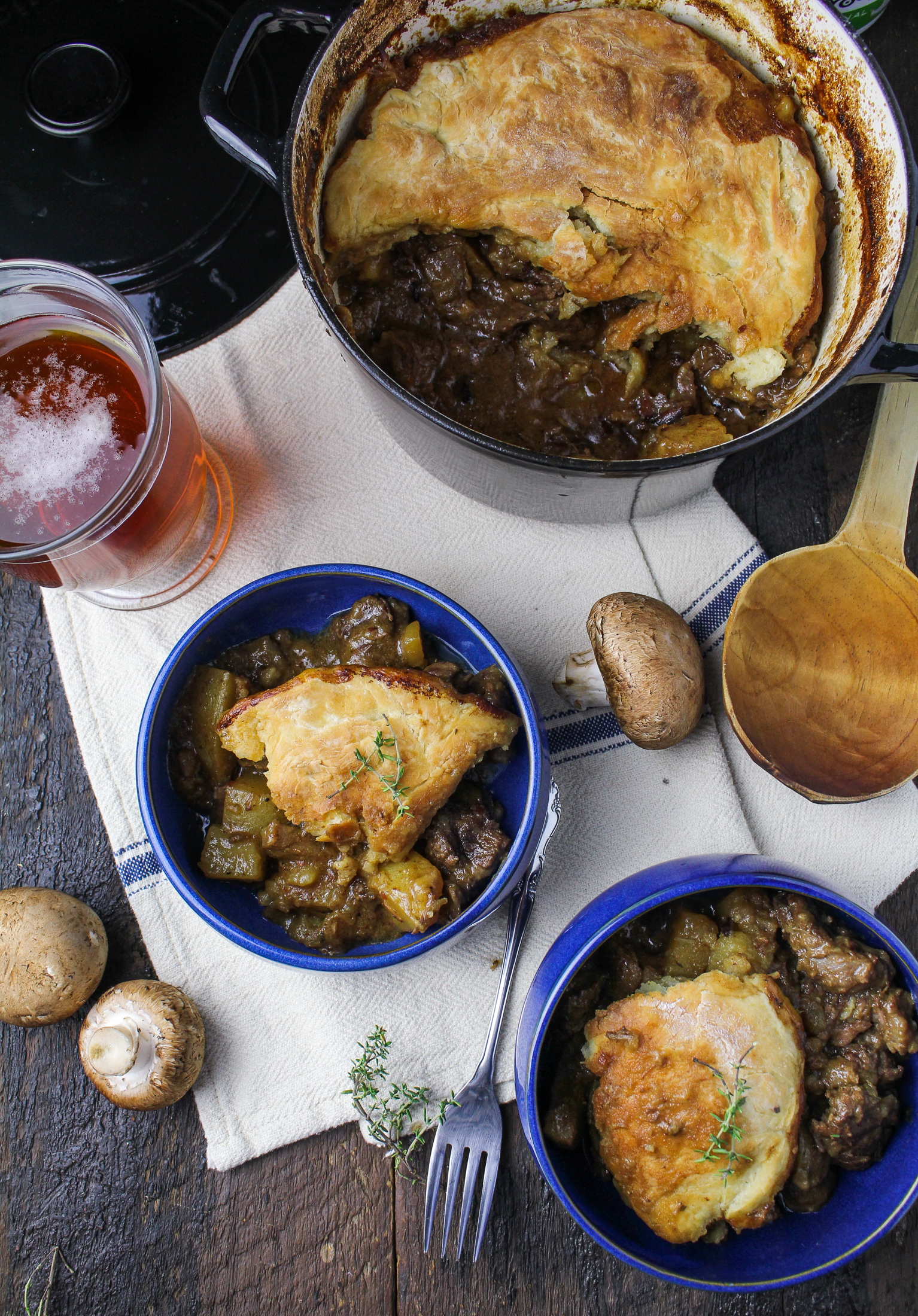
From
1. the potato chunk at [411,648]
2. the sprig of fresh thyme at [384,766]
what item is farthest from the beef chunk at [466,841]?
the potato chunk at [411,648]

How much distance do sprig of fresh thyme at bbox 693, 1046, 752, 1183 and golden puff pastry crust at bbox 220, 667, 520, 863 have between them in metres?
0.89

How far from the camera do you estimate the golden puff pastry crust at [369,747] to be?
2.19 m

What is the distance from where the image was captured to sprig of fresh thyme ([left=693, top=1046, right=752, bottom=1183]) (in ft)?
6.84

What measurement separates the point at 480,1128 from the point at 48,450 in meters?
2.13

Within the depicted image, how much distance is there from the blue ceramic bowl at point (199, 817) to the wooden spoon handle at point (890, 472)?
1.12m

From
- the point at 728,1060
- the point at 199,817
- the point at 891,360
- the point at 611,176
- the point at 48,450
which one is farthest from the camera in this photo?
the point at 199,817

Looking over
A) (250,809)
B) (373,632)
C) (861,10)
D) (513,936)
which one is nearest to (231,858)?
(250,809)

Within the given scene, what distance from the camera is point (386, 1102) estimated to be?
8.17 feet

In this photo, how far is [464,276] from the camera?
237 centimetres

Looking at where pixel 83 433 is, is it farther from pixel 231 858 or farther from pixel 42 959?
pixel 42 959

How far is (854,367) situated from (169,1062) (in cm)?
237

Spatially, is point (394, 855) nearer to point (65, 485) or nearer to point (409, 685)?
point (409, 685)

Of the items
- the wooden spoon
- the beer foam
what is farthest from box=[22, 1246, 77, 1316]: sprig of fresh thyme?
the wooden spoon

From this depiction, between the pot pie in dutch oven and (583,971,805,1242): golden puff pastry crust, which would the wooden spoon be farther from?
(583,971,805,1242): golden puff pastry crust
